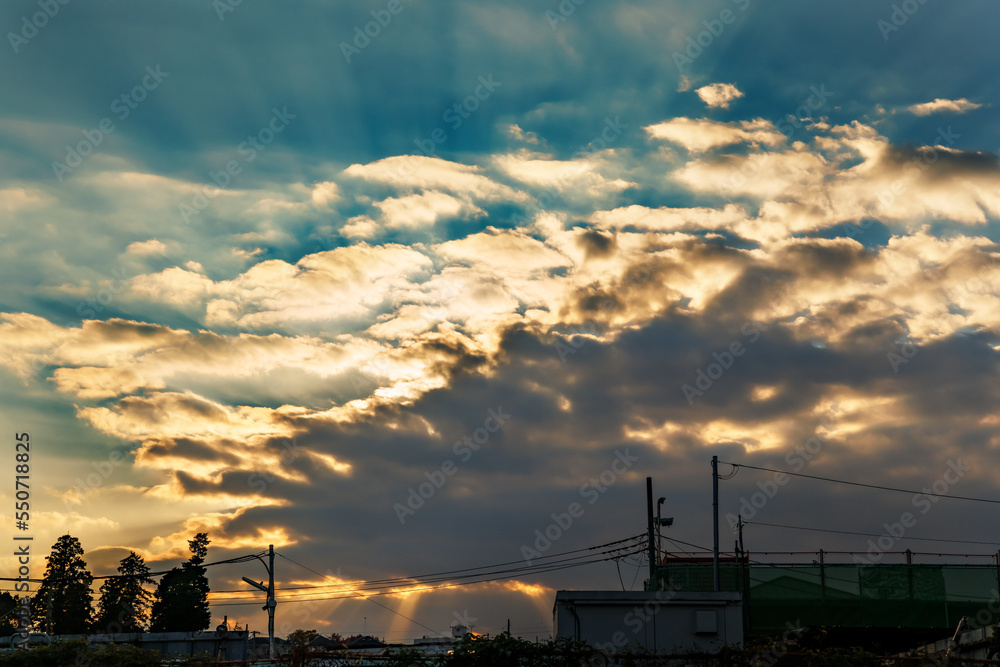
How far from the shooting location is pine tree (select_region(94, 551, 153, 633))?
325 ft

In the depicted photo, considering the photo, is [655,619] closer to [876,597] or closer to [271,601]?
[876,597]

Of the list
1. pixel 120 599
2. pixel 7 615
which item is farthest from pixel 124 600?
pixel 7 615

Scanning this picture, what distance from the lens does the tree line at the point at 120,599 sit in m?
95.0

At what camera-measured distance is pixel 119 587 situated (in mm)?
102312

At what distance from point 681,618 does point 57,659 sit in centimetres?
1637

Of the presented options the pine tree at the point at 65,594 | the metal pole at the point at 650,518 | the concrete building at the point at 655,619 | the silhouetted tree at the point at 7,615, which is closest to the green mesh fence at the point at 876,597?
the concrete building at the point at 655,619

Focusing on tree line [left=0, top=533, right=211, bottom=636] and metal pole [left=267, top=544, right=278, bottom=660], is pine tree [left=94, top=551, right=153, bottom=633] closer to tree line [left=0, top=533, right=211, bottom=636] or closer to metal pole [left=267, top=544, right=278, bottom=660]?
tree line [left=0, top=533, right=211, bottom=636]

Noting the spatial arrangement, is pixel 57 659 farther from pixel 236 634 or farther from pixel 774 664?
pixel 236 634

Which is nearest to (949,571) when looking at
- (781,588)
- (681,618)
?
(781,588)

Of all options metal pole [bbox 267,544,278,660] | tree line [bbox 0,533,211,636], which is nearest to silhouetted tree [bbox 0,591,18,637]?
tree line [bbox 0,533,211,636]

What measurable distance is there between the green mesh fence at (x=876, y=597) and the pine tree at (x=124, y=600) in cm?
8990

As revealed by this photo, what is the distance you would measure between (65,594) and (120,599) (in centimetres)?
742

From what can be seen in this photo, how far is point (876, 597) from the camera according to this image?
1180 inches

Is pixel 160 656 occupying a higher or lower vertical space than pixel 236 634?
higher
